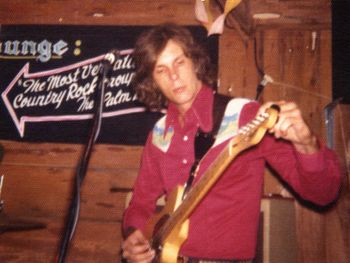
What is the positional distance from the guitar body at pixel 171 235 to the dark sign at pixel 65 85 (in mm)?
1246

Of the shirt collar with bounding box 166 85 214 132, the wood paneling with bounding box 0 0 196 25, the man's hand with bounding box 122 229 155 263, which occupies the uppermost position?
the wood paneling with bounding box 0 0 196 25

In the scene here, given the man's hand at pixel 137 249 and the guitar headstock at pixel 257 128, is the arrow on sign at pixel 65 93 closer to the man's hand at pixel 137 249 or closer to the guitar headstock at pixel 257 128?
the man's hand at pixel 137 249

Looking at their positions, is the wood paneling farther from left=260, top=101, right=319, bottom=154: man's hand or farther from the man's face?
left=260, top=101, right=319, bottom=154: man's hand

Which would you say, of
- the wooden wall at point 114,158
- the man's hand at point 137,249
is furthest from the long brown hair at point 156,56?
the man's hand at point 137,249

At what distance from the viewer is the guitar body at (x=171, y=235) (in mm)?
1566

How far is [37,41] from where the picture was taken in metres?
3.15

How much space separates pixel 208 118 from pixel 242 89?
3.55 feet

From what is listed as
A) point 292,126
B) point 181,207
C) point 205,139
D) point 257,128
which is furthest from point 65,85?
point 292,126

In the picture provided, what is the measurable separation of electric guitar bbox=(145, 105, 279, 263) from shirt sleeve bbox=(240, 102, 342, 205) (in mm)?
196

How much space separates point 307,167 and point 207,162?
1.60 feet

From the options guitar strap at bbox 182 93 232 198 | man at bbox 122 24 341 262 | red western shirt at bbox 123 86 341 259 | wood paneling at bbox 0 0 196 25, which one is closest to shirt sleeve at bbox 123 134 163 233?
man at bbox 122 24 341 262

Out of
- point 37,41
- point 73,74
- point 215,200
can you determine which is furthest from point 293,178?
point 37,41

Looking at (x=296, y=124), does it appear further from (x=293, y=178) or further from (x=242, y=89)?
(x=242, y=89)

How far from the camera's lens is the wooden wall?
274 centimetres
